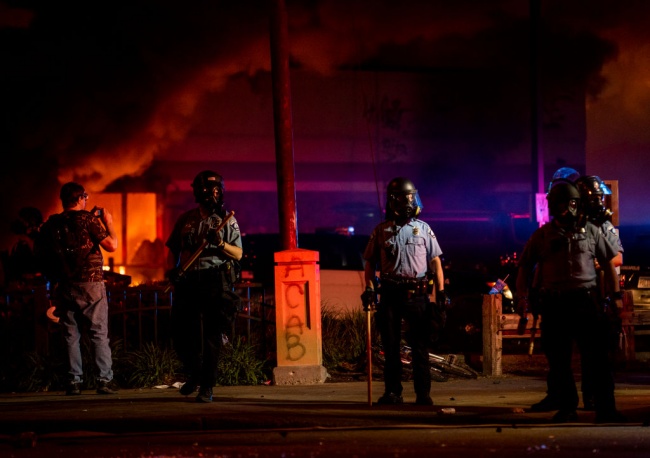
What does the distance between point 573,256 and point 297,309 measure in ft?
13.2

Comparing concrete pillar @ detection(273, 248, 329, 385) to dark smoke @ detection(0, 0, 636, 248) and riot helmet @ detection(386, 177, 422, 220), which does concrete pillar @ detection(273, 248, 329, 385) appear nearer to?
riot helmet @ detection(386, 177, 422, 220)

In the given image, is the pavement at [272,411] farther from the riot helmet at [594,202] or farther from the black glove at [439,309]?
the riot helmet at [594,202]

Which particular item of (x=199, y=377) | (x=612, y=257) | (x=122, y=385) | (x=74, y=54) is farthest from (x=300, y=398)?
(x=74, y=54)

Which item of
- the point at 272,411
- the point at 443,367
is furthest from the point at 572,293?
the point at 443,367

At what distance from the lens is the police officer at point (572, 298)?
7676 mm

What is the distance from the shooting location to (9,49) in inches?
840

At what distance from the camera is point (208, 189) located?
8.85 metres

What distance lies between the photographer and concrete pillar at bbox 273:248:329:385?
36.0 ft

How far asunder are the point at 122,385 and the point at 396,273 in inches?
157

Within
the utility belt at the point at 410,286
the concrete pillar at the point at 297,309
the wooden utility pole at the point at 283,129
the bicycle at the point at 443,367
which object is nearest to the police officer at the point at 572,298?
the utility belt at the point at 410,286

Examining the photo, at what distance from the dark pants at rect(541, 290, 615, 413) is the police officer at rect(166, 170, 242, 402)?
2.81 meters

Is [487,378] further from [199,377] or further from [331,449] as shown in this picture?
[331,449]

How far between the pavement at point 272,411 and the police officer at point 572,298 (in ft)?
0.81

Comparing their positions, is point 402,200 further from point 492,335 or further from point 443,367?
point 492,335
